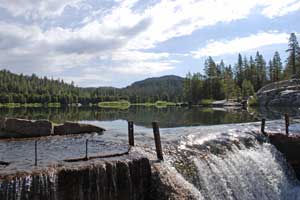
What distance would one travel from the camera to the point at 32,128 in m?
33.5

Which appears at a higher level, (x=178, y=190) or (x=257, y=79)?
(x=257, y=79)

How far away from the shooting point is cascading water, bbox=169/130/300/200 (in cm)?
2303

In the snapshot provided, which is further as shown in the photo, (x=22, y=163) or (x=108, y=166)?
(x=22, y=163)

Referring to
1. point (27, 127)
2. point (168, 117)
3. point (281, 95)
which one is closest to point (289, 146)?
point (27, 127)

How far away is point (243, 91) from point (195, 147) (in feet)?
419

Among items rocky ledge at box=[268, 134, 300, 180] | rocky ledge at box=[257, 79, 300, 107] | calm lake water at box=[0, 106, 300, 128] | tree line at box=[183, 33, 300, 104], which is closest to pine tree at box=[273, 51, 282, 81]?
tree line at box=[183, 33, 300, 104]

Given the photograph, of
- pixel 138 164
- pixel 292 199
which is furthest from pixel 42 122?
pixel 292 199

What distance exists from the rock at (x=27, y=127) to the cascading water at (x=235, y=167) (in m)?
12.8

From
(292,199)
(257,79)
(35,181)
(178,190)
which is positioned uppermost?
(257,79)

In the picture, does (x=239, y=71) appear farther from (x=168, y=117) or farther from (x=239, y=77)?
(x=168, y=117)

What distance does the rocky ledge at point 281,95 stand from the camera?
101 m

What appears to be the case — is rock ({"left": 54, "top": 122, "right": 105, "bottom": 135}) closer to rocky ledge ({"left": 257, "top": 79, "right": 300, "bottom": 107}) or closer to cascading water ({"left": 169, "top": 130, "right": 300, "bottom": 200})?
cascading water ({"left": 169, "top": 130, "right": 300, "bottom": 200})

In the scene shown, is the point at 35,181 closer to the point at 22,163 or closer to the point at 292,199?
the point at 22,163

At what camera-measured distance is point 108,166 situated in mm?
18484
